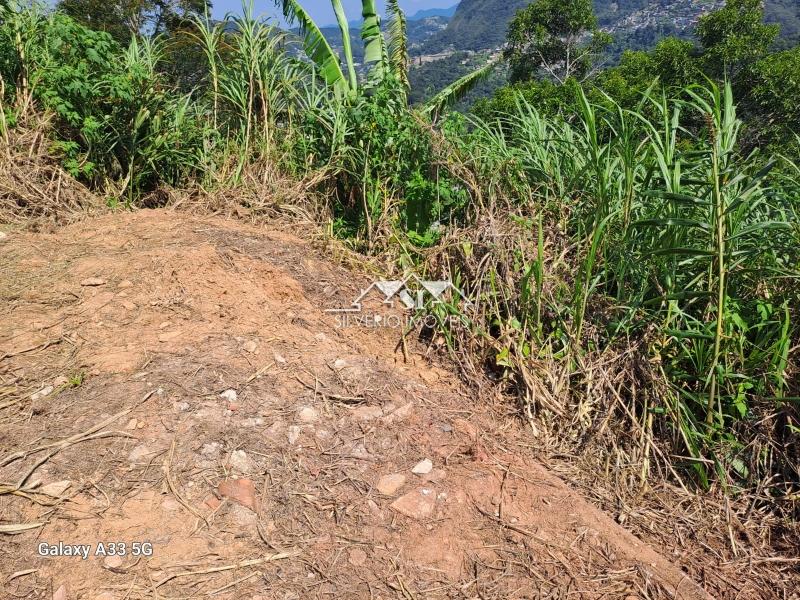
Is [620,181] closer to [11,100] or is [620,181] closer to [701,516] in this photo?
[701,516]

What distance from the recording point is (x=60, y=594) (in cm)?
149

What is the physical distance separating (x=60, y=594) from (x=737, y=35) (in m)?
14.3

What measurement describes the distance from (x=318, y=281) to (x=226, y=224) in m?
0.87

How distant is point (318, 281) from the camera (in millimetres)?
3215

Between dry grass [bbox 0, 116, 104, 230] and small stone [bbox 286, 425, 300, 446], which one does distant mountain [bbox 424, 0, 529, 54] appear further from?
small stone [bbox 286, 425, 300, 446]

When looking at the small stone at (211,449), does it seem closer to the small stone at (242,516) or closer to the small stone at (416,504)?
the small stone at (242,516)

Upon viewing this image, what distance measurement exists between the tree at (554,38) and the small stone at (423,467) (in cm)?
1413

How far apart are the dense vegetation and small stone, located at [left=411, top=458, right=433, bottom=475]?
70cm

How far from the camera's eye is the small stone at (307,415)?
2201 mm

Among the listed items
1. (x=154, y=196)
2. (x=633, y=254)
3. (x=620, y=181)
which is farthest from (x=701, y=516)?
(x=154, y=196)

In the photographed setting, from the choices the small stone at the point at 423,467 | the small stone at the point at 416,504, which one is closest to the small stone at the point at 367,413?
the small stone at the point at 423,467

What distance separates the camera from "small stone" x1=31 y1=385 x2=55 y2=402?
2113 mm

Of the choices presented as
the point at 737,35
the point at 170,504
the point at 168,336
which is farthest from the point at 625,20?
the point at 170,504

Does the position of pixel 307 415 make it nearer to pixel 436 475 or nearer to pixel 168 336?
pixel 436 475
